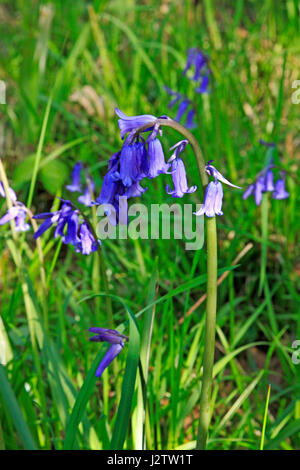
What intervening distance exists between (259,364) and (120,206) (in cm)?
153

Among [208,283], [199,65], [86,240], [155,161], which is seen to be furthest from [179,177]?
[199,65]

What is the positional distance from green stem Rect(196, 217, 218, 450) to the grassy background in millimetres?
188

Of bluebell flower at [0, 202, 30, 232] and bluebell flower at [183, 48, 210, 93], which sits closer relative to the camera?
bluebell flower at [0, 202, 30, 232]

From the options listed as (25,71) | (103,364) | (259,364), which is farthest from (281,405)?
(25,71)

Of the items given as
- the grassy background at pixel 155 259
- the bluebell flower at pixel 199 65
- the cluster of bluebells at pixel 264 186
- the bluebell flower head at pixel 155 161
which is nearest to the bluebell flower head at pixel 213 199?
the bluebell flower head at pixel 155 161

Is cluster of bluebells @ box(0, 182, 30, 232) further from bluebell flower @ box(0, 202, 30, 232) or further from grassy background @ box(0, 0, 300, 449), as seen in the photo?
grassy background @ box(0, 0, 300, 449)

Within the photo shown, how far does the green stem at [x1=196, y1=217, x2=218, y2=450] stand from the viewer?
1284mm

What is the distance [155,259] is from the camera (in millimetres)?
1769

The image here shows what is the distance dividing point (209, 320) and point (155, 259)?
49cm

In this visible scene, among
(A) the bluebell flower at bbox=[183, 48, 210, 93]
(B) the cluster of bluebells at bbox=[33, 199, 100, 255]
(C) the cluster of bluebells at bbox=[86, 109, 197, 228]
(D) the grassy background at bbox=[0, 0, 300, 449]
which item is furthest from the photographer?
(A) the bluebell flower at bbox=[183, 48, 210, 93]

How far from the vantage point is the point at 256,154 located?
10.8 ft

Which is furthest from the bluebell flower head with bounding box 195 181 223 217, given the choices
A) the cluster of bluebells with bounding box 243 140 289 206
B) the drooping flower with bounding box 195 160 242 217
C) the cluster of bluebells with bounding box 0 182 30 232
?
the cluster of bluebells with bounding box 243 140 289 206

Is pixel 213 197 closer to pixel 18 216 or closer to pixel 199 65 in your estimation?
pixel 18 216

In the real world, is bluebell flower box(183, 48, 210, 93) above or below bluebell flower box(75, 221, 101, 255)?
above
